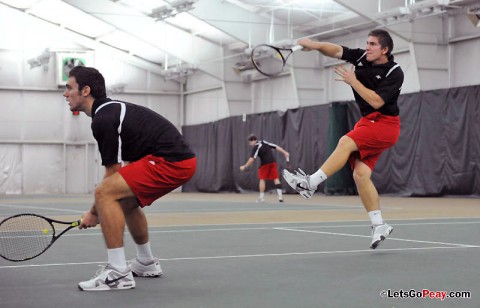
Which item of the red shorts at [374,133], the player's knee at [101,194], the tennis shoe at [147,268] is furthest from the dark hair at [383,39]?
the player's knee at [101,194]

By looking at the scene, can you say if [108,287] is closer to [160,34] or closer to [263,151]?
[263,151]

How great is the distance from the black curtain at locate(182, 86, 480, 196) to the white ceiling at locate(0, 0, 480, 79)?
252 cm

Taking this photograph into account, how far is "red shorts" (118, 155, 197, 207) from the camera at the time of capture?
16.3 ft

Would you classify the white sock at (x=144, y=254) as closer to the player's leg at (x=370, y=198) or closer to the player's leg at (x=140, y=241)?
the player's leg at (x=140, y=241)

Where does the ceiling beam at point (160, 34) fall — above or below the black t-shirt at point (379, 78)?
above

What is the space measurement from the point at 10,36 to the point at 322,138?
51.6 feet

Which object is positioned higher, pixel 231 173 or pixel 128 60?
pixel 128 60

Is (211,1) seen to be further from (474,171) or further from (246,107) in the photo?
(474,171)

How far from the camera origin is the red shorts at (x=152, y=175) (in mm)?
4973

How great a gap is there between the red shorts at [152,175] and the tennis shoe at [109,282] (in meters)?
0.48

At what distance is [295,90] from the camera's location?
101 ft

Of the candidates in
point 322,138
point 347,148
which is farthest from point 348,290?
point 322,138

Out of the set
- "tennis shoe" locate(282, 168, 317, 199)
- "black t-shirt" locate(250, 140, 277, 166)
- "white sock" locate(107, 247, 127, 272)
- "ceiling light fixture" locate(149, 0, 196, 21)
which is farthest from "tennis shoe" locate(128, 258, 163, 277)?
"ceiling light fixture" locate(149, 0, 196, 21)

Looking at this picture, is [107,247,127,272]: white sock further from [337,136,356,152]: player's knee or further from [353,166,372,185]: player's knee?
[353,166,372,185]: player's knee
